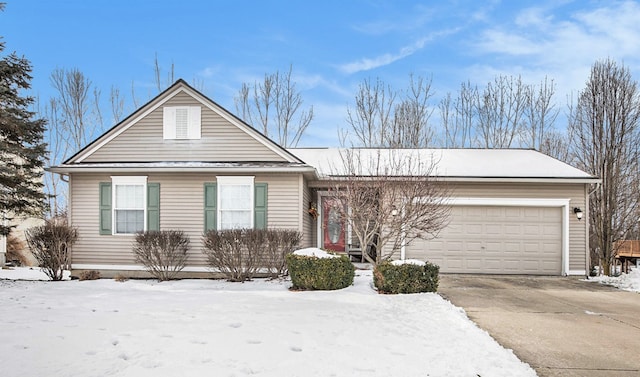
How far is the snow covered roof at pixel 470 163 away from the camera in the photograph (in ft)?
40.5

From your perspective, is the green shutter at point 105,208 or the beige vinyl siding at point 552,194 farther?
the beige vinyl siding at point 552,194

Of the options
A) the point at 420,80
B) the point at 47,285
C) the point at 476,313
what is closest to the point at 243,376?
the point at 476,313

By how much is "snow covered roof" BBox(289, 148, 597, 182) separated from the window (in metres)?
3.88

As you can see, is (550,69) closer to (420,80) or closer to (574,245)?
(420,80)

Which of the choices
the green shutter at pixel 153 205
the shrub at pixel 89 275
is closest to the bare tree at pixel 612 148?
the green shutter at pixel 153 205

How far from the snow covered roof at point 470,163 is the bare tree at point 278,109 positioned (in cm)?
920

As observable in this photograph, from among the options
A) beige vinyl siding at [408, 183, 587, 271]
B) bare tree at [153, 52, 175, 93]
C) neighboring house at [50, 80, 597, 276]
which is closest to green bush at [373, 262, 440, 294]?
neighboring house at [50, 80, 597, 276]

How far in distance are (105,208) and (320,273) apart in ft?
21.3

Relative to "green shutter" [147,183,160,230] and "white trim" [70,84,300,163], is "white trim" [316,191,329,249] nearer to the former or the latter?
"white trim" [70,84,300,163]

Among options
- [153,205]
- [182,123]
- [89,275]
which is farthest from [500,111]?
[89,275]

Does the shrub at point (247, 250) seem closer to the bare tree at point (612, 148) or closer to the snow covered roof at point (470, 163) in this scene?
the snow covered roof at point (470, 163)

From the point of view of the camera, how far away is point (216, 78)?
26.2 metres

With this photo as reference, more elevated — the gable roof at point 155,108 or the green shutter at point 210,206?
the gable roof at point 155,108

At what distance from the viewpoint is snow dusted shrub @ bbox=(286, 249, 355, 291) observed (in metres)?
8.73
